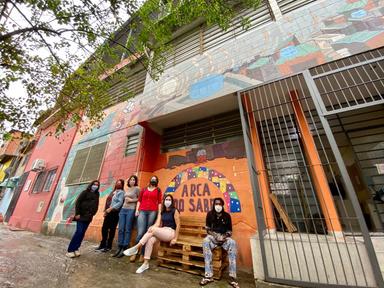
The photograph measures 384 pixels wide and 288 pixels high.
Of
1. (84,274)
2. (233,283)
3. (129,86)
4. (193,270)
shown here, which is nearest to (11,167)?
(129,86)

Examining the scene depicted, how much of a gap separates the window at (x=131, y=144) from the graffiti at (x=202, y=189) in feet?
6.24

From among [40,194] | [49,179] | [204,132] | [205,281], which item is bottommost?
[205,281]

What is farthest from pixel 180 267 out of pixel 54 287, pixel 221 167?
pixel 221 167

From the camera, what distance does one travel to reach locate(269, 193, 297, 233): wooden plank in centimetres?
367

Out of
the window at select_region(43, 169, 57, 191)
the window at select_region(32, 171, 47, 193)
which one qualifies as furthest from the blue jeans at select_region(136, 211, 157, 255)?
the window at select_region(32, 171, 47, 193)

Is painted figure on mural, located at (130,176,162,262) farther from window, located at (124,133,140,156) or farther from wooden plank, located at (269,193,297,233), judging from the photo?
wooden plank, located at (269,193,297,233)

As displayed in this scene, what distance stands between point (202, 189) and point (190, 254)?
5.78 feet

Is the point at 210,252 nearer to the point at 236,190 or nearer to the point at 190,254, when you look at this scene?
the point at 190,254

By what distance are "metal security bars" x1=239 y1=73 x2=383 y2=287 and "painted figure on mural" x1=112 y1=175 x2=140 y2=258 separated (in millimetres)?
3023

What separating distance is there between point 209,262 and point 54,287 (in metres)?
2.25

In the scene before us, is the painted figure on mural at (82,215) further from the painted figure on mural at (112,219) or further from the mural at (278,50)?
the mural at (278,50)

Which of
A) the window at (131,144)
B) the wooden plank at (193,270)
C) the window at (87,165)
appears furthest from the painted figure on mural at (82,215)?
the window at (87,165)

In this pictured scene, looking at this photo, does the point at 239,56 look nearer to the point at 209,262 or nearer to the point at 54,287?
the point at 209,262

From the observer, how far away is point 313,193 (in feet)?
11.7
